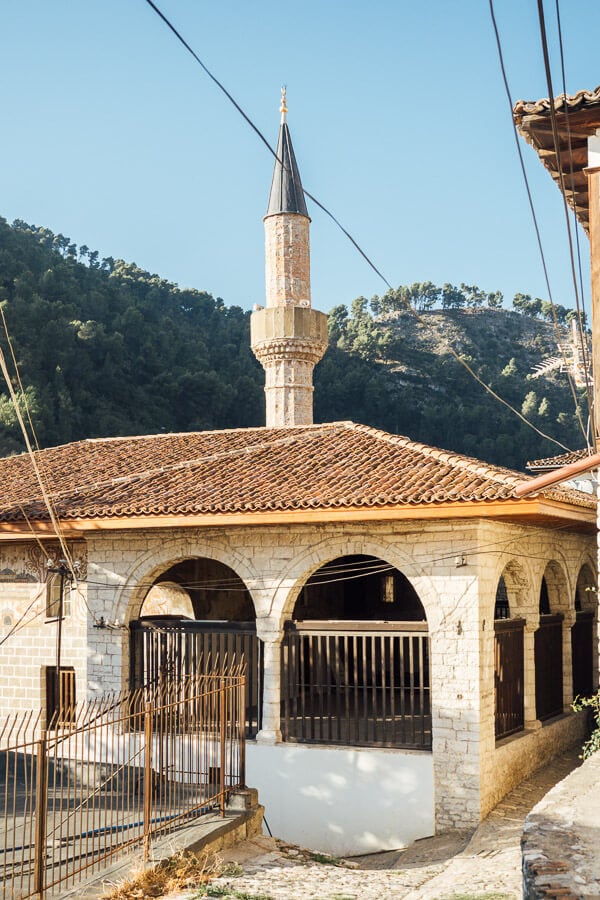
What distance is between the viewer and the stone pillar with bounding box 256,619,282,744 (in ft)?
40.1

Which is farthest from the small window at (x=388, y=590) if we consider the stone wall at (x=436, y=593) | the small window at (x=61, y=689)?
the small window at (x=61, y=689)

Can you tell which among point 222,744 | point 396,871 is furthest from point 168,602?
point 396,871

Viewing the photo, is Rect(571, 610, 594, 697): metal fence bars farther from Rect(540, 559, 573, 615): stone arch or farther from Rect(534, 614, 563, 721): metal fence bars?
Rect(534, 614, 563, 721): metal fence bars

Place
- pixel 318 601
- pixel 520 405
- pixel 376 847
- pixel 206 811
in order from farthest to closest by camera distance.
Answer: pixel 520 405 < pixel 318 601 < pixel 376 847 < pixel 206 811

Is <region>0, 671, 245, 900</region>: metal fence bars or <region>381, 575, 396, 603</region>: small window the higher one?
<region>381, 575, 396, 603</region>: small window

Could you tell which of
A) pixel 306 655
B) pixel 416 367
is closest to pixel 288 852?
pixel 306 655

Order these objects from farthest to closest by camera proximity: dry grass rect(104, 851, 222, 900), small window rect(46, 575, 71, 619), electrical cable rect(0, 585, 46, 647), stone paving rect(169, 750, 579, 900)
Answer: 1. electrical cable rect(0, 585, 46, 647)
2. small window rect(46, 575, 71, 619)
3. stone paving rect(169, 750, 579, 900)
4. dry grass rect(104, 851, 222, 900)

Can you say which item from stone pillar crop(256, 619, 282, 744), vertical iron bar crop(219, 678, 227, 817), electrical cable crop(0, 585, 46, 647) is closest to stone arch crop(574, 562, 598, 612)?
stone pillar crop(256, 619, 282, 744)

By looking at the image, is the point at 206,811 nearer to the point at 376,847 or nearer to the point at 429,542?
the point at 376,847

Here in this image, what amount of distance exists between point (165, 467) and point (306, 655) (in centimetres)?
402

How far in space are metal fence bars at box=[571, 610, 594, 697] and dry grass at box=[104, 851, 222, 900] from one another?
9.06 meters

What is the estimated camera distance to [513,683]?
503 inches

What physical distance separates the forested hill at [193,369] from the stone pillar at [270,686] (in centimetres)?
2506

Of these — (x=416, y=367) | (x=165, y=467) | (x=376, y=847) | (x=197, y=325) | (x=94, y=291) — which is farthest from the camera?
(x=416, y=367)
